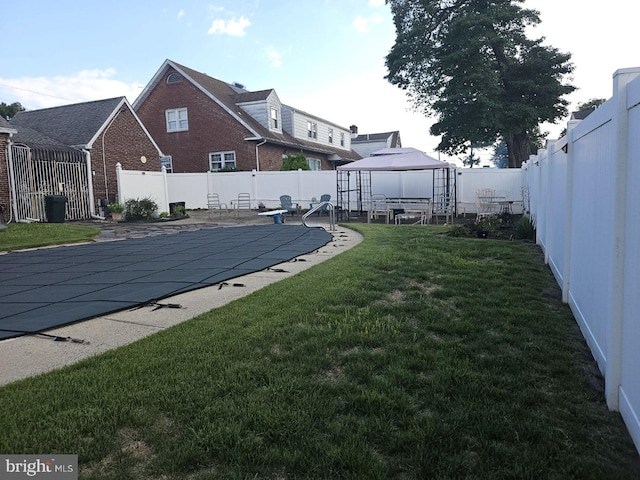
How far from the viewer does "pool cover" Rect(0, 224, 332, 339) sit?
465 cm

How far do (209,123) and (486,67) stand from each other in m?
14.7

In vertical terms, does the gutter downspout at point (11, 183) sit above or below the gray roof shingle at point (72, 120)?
below

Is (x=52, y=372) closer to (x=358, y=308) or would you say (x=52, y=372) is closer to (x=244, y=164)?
(x=358, y=308)

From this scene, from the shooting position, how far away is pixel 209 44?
17844 mm

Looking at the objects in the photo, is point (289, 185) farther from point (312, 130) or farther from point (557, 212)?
point (557, 212)

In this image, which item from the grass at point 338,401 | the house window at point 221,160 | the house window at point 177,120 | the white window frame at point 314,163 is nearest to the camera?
the grass at point 338,401

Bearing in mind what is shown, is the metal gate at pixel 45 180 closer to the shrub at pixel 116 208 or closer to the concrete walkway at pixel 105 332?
the shrub at pixel 116 208

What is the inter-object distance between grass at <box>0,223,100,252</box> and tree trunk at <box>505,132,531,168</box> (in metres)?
20.9

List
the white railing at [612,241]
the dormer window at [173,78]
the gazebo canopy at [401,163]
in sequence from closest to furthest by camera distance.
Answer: the white railing at [612,241] → the gazebo canopy at [401,163] → the dormer window at [173,78]

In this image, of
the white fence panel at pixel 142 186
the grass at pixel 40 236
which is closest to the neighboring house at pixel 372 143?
the white fence panel at pixel 142 186

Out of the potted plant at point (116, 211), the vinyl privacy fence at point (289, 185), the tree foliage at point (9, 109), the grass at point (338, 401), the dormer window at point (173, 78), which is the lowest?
the grass at point (338, 401)

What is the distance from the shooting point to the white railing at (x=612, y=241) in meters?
2.13

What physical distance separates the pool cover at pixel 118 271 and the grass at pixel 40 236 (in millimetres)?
1033

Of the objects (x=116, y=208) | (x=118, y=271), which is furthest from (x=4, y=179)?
(x=118, y=271)
